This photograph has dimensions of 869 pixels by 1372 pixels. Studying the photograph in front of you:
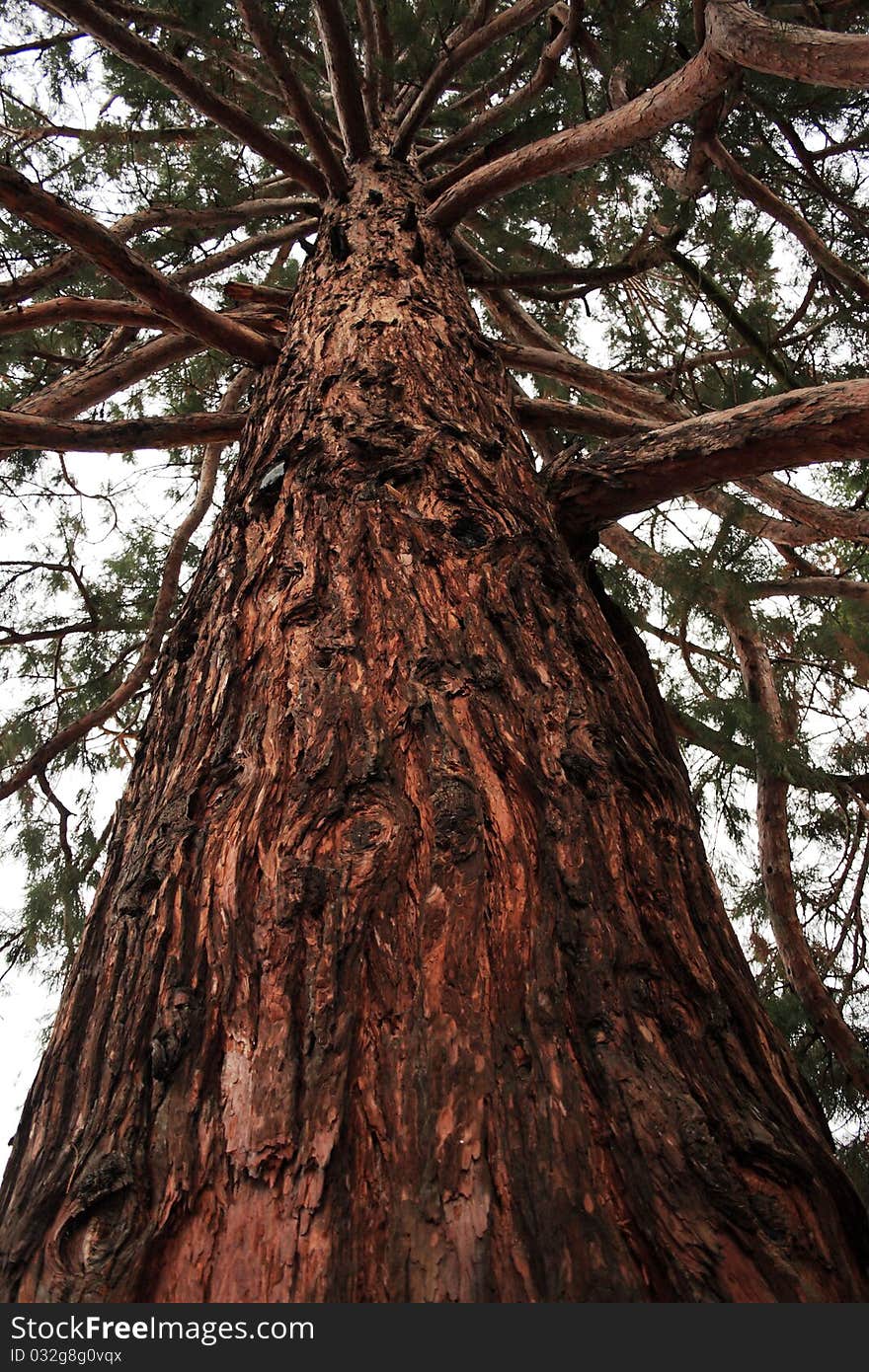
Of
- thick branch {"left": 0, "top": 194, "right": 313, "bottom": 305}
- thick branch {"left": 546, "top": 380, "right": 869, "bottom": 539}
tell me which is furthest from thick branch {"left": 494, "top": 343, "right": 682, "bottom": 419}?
thick branch {"left": 546, "top": 380, "right": 869, "bottom": 539}

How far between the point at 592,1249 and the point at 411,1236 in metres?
0.15

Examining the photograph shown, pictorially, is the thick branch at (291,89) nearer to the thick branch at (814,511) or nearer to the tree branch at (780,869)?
the thick branch at (814,511)

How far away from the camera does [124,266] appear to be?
218 centimetres

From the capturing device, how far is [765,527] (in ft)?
10.0

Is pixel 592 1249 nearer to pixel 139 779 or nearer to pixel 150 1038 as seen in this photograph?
pixel 150 1038

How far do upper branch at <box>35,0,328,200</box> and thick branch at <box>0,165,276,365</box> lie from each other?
0.73 meters

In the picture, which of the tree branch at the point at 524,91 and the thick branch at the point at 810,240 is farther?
the tree branch at the point at 524,91

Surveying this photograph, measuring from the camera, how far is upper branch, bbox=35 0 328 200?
8.18 ft

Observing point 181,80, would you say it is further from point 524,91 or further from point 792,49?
point 792,49

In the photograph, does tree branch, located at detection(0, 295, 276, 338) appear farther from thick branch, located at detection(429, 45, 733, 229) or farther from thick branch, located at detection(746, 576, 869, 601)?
thick branch, located at detection(746, 576, 869, 601)

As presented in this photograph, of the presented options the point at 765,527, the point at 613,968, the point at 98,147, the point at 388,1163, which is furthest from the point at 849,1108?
the point at 98,147

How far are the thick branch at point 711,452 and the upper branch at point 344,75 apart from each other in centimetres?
174

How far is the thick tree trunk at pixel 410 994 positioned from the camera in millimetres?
787

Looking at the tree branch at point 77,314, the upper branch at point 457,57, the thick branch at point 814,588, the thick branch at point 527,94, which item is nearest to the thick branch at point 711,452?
the thick branch at point 814,588
